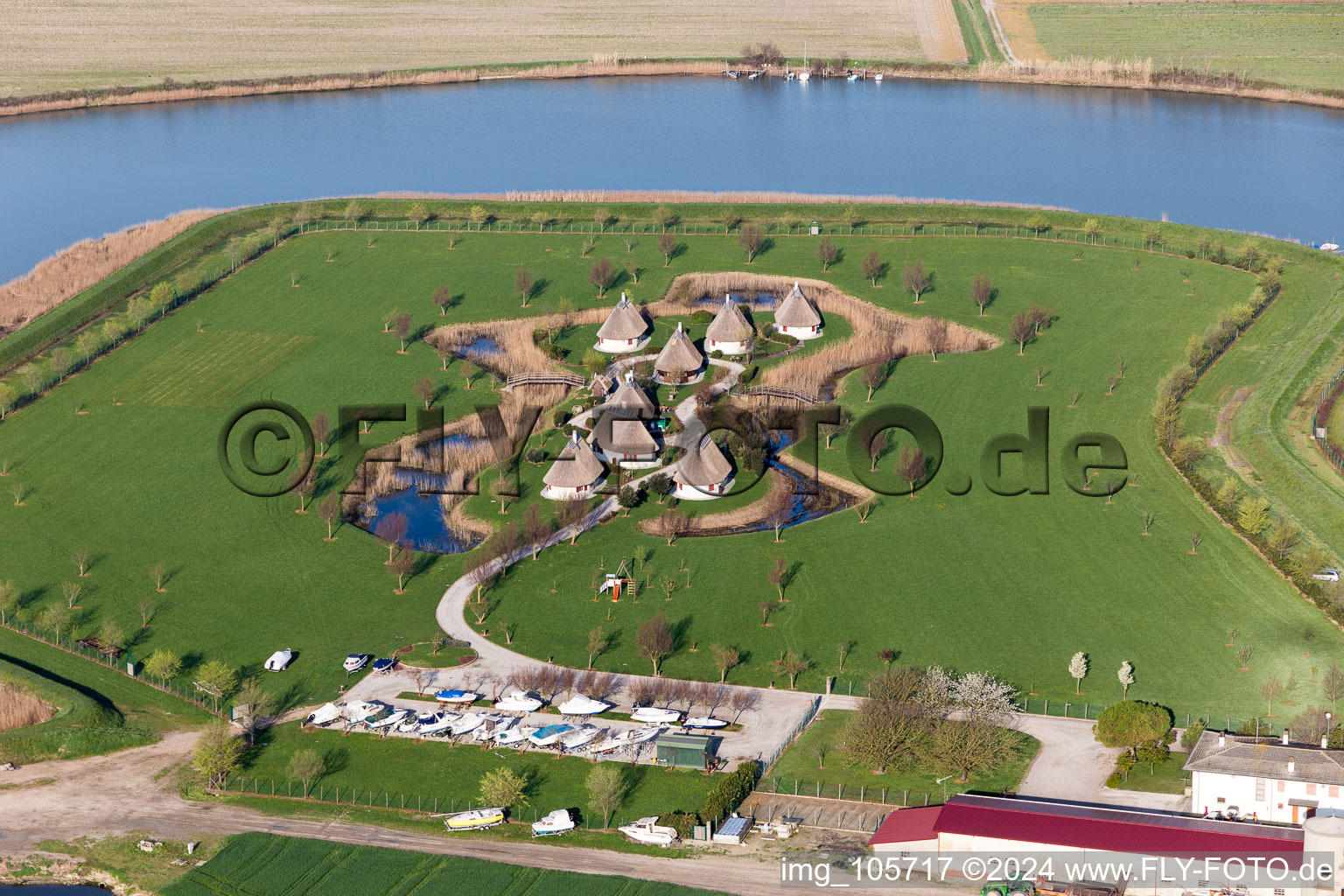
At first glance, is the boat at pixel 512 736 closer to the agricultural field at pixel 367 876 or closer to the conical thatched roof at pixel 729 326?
the agricultural field at pixel 367 876

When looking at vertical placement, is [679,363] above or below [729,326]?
below

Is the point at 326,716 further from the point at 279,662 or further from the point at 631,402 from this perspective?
the point at 631,402

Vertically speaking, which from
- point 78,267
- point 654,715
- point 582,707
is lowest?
point 654,715

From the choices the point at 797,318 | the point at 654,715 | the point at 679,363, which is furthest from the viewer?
the point at 797,318

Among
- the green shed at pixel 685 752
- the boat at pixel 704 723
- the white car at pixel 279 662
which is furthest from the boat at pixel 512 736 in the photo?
the white car at pixel 279 662

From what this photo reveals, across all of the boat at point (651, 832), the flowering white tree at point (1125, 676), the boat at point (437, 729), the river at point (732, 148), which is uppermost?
the river at point (732, 148)

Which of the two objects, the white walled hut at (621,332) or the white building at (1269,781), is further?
the white walled hut at (621,332)

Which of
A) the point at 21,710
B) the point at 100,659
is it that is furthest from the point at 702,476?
the point at 21,710
